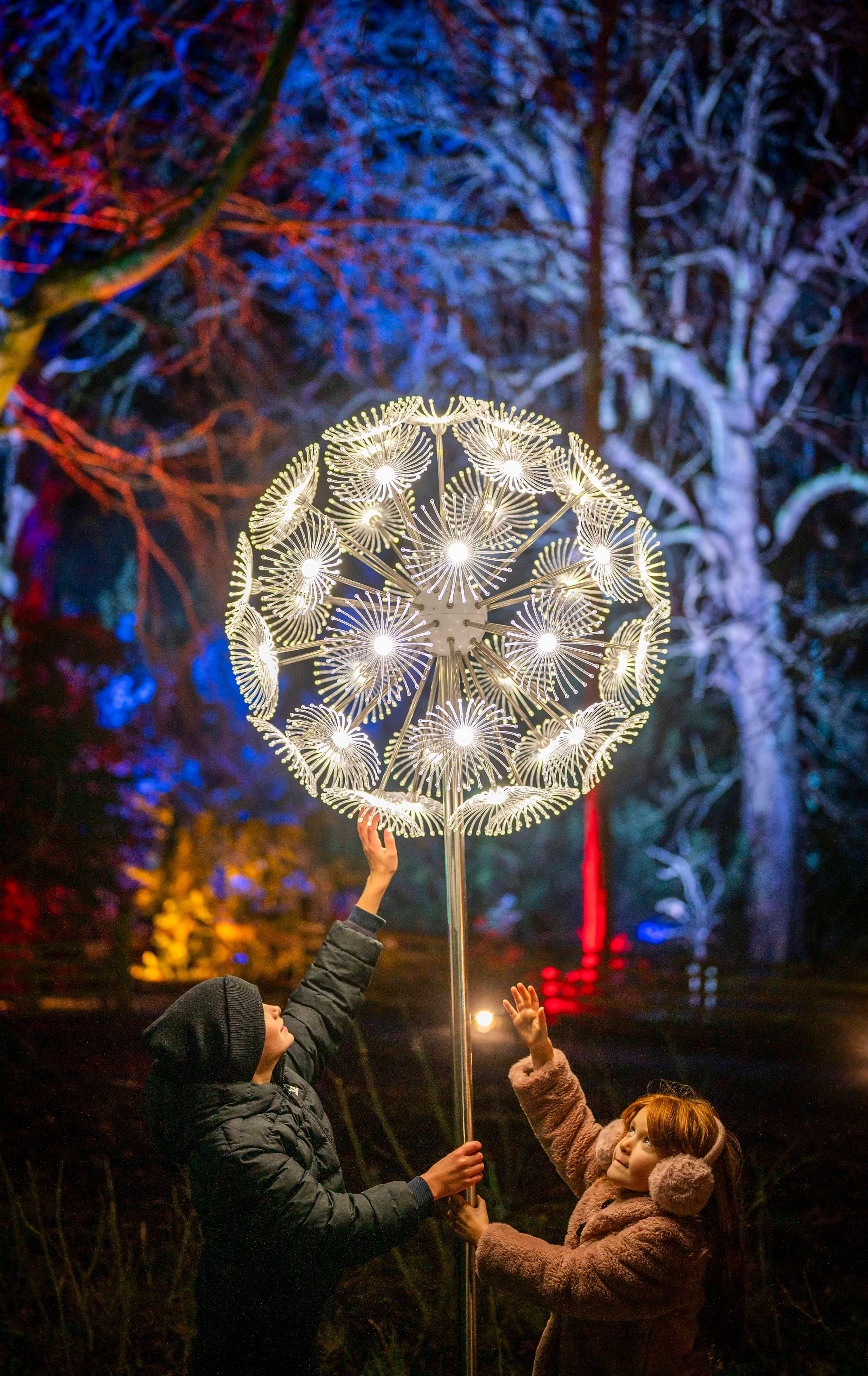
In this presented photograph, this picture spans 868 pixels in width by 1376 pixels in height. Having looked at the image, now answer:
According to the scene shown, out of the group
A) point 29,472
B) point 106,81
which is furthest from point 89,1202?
point 29,472

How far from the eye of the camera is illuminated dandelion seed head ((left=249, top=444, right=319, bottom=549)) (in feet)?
6.66

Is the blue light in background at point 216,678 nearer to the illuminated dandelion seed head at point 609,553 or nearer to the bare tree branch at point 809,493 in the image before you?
the bare tree branch at point 809,493

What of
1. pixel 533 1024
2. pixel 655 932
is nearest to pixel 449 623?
pixel 533 1024

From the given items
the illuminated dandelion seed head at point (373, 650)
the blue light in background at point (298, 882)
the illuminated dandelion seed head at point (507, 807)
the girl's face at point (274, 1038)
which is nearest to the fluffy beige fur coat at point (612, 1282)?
the girl's face at point (274, 1038)

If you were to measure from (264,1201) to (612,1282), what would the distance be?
702 mm

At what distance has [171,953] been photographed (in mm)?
5578

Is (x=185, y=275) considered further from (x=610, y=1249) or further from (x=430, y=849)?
(x=610, y=1249)

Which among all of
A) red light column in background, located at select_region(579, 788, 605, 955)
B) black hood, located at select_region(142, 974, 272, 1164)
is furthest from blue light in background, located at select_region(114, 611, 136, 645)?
black hood, located at select_region(142, 974, 272, 1164)

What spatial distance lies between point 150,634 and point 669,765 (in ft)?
19.2

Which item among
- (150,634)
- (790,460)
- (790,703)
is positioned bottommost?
(790,703)

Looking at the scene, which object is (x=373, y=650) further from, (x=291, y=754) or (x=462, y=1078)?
(x=462, y=1078)

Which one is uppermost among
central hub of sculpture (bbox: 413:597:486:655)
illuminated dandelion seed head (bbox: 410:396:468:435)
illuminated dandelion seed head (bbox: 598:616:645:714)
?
illuminated dandelion seed head (bbox: 410:396:468:435)

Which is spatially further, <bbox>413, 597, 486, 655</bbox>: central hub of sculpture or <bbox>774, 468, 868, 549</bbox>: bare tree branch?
<bbox>774, 468, 868, 549</bbox>: bare tree branch

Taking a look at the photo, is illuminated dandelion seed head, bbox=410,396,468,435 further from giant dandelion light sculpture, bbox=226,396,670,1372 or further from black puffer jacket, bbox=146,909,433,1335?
black puffer jacket, bbox=146,909,433,1335
